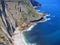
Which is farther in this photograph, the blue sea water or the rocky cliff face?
the rocky cliff face

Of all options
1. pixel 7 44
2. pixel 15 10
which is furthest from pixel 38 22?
pixel 7 44

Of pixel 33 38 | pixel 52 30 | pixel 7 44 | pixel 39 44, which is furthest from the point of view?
pixel 52 30

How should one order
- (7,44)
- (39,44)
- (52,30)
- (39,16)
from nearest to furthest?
(7,44), (39,44), (52,30), (39,16)

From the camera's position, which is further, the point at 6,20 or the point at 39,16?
the point at 39,16

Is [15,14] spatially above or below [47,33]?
above

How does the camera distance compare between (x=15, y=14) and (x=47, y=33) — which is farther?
(x=15, y=14)

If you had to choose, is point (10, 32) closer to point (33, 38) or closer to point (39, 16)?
point (33, 38)

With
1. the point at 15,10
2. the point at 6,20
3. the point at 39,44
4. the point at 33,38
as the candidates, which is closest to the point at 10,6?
the point at 15,10

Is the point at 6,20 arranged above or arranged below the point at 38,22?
above

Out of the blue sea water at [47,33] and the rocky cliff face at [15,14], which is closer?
the blue sea water at [47,33]
